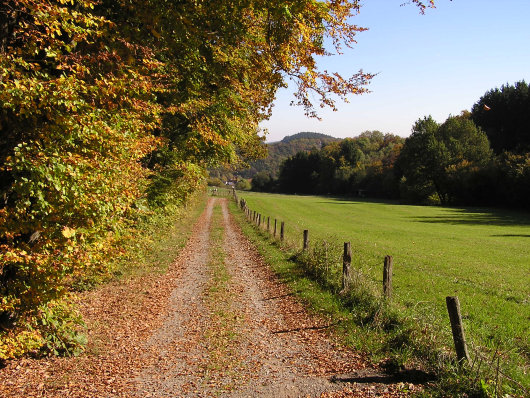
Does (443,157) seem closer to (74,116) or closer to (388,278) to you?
(388,278)

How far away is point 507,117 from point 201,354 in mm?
87680

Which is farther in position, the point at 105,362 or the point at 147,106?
the point at 147,106

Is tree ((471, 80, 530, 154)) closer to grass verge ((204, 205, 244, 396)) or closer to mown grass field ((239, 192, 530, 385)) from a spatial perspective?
mown grass field ((239, 192, 530, 385))

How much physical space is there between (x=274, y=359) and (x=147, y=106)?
19.4ft

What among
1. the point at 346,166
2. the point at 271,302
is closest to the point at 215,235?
the point at 271,302

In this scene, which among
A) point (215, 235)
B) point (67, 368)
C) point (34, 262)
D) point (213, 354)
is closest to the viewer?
point (34, 262)

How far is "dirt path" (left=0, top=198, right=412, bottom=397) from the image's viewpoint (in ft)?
20.0

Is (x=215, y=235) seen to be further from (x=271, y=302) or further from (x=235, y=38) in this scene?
(x=235, y=38)

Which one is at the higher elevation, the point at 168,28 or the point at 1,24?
the point at 168,28

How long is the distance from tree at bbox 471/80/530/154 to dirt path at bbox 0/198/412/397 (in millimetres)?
77756

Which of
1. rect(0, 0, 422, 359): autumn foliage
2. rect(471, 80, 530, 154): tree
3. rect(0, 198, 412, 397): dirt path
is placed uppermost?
rect(471, 80, 530, 154): tree

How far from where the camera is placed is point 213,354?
736 cm

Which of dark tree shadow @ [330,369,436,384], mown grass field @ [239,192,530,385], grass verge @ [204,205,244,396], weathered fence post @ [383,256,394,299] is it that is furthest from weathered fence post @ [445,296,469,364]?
grass verge @ [204,205,244,396]

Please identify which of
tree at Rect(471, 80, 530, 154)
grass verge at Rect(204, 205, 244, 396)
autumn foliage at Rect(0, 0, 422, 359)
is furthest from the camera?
tree at Rect(471, 80, 530, 154)
